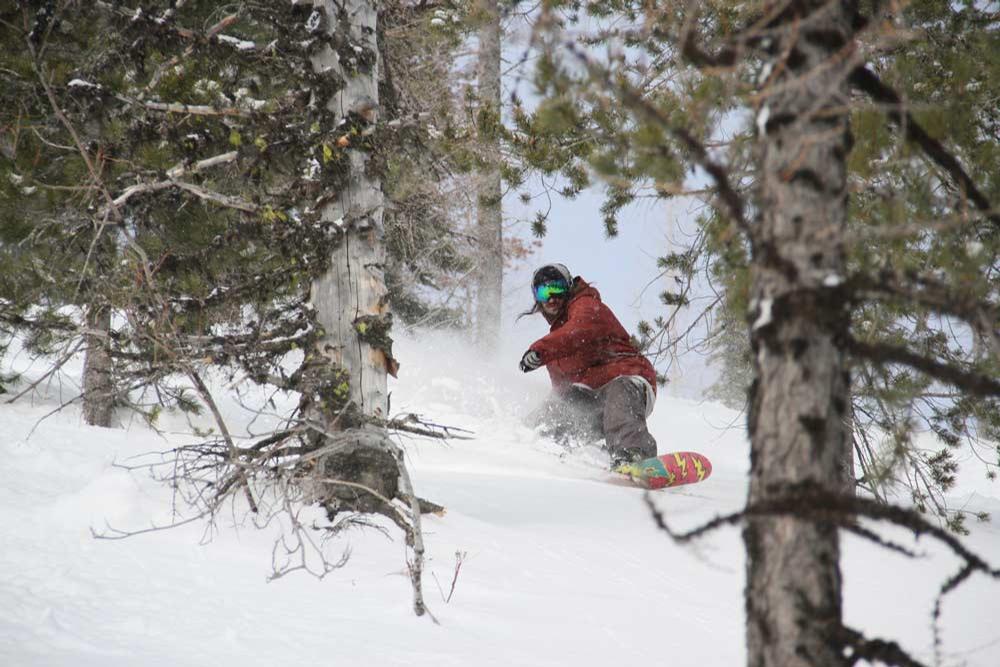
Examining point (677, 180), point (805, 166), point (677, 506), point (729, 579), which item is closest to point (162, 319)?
point (677, 180)

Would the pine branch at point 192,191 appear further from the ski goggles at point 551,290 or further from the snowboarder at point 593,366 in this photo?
the ski goggles at point 551,290

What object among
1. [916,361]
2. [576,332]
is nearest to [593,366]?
[576,332]

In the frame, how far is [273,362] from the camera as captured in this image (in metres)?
4.32

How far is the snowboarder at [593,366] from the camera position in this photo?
6395 millimetres

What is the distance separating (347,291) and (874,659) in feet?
11.7

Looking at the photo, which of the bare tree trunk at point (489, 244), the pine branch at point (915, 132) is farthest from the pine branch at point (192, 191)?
the bare tree trunk at point (489, 244)

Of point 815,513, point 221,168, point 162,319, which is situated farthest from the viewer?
point 221,168

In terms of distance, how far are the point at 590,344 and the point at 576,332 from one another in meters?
0.25

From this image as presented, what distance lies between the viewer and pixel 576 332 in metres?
6.45

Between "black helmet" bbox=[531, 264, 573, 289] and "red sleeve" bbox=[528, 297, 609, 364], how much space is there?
0.84 ft

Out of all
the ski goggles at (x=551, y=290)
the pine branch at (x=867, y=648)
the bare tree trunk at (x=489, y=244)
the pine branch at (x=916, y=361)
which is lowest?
the pine branch at (x=867, y=648)

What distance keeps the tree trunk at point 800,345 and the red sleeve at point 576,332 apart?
16.0 feet

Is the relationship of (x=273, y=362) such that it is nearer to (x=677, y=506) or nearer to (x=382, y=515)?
(x=382, y=515)

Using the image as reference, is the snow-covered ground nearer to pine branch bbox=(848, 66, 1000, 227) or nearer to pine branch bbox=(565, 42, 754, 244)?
pine branch bbox=(565, 42, 754, 244)
